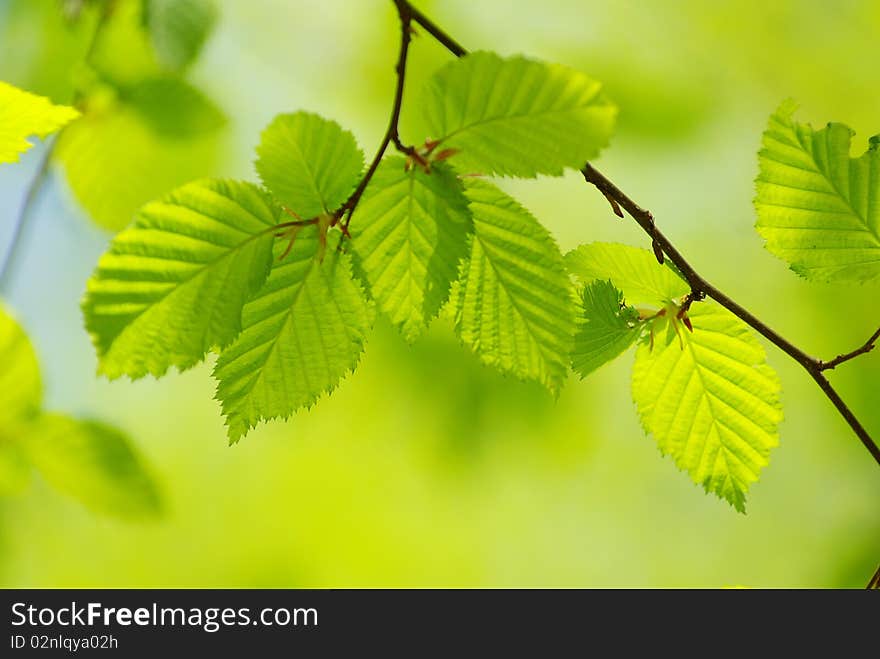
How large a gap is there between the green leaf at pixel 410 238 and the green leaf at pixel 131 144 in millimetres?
484

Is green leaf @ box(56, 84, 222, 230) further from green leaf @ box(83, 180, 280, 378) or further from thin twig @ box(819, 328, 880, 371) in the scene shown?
thin twig @ box(819, 328, 880, 371)

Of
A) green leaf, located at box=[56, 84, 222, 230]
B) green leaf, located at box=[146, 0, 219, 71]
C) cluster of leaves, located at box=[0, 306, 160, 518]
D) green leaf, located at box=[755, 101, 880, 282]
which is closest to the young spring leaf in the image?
cluster of leaves, located at box=[0, 306, 160, 518]

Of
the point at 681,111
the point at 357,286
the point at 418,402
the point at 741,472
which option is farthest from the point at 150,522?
the point at 681,111

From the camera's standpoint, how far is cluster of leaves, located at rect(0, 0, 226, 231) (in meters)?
0.81

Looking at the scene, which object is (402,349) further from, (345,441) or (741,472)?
(741,472)

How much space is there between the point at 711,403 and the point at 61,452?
533 millimetres

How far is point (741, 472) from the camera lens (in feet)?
1.70

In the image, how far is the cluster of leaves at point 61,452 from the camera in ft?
2.00

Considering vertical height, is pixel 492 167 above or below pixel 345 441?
below

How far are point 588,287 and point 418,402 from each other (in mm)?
1978

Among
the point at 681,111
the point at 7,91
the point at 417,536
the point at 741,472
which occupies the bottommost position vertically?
the point at 741,472

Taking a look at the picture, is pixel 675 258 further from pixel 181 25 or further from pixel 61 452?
pixel 181 25

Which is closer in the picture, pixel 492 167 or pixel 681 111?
pixel 492 167

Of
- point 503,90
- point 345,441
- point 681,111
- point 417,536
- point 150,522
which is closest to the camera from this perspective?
point 503,90
